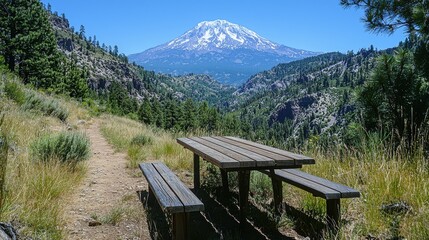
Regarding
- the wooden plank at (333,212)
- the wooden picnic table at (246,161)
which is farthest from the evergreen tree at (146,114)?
the wooden plank at (333,212)

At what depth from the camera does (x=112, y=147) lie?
29.7 ft

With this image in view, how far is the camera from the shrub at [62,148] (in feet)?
15.5

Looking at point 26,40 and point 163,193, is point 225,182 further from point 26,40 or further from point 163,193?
point 26,40

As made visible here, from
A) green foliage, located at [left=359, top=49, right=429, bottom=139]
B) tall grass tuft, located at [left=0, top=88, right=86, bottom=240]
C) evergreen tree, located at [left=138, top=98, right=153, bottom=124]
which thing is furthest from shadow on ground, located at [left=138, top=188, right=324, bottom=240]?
evergreen tree, located at [left=138, top=98, right=153, bottom=124]

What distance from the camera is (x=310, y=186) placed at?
3162 mm

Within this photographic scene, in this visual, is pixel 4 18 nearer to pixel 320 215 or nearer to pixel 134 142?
pixel 134 142

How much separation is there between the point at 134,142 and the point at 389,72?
6.17 m

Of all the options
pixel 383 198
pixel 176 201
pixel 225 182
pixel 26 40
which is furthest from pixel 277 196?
pixel 26 40

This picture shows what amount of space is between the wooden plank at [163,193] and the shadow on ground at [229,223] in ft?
1.08

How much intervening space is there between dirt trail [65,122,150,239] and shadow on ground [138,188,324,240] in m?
0.15

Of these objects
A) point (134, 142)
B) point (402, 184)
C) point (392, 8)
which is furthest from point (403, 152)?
point (134, 142)

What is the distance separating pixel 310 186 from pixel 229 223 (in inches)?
41.4

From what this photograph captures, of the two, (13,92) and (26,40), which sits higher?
(26,40)

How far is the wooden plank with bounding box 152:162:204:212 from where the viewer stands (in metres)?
2.64
